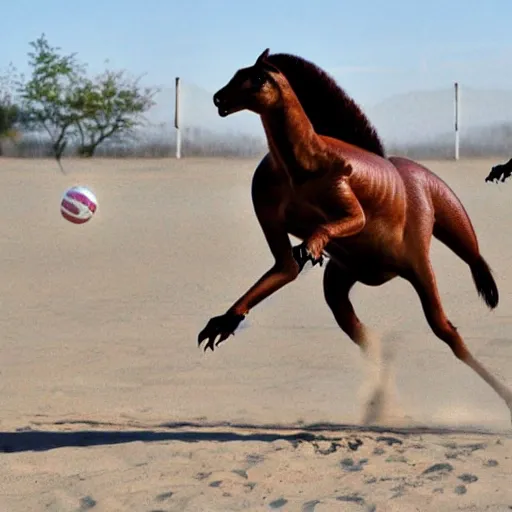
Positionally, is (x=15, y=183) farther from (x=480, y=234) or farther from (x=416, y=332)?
(x=416, y=332)

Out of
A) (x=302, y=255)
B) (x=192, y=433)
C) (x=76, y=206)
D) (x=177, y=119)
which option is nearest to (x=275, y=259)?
(x=302, y=255)

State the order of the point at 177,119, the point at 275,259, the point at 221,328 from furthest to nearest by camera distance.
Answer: the point at 177,119, the point at 275,259, the point at 221,328

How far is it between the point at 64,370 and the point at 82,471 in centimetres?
314

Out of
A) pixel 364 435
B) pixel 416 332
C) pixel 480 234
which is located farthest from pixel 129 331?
pixel 480 234

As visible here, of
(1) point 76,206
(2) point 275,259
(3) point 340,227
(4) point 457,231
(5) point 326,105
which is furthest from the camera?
(1) point 76,206

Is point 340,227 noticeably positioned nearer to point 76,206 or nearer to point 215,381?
point 215,381

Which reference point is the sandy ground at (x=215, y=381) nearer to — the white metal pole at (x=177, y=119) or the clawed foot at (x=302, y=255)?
the clawed foot at (x=302, y=255)

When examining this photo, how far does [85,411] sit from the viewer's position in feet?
25.6

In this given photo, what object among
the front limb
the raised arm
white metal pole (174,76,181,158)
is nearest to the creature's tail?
the front limb

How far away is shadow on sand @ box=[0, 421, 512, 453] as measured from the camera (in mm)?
6750

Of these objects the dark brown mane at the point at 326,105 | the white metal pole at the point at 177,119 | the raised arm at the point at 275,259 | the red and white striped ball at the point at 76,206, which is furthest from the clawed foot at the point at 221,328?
the white metal pole at the point at 177,119

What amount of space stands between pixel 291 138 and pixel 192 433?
6.63 feet

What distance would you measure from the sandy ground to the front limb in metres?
1.13

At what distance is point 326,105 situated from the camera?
20.6 ft
